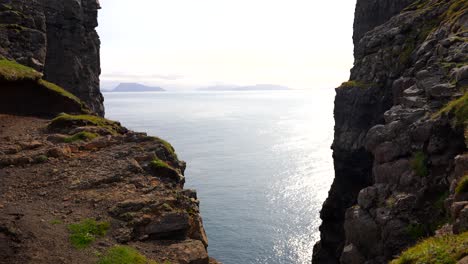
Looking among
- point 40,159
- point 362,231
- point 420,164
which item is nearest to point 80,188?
point 40,159

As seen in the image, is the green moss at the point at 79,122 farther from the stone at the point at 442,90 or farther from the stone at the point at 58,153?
the stone at the point at 442,90

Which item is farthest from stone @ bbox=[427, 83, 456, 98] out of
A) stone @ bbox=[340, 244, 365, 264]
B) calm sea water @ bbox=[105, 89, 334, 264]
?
calm sea water @ bbox=[105, 89, 334, 264]

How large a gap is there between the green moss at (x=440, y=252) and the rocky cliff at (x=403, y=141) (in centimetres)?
207

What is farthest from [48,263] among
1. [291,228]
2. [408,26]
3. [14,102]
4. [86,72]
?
[291,228]

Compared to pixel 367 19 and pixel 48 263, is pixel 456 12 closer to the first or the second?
pixel 367 19

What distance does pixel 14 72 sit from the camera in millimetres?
33844

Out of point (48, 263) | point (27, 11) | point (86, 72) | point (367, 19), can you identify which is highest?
point (367, 19)

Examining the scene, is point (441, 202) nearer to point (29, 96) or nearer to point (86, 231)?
point (86, 231)

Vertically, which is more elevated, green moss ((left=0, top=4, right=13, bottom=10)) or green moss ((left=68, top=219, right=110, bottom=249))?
green moss ((left=0, top=4, right=13, bottom=10))

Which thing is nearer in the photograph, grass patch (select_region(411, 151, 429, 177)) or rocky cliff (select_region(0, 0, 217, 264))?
rocky cliff (select_region(0, 0, 217, 264))

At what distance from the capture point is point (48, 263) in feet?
51.1

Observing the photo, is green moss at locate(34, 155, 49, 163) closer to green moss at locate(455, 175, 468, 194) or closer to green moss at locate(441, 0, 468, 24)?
green moss at locate(455, 175, 468, 194)

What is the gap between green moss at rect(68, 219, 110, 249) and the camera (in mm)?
17203

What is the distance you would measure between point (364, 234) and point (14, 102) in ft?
112
